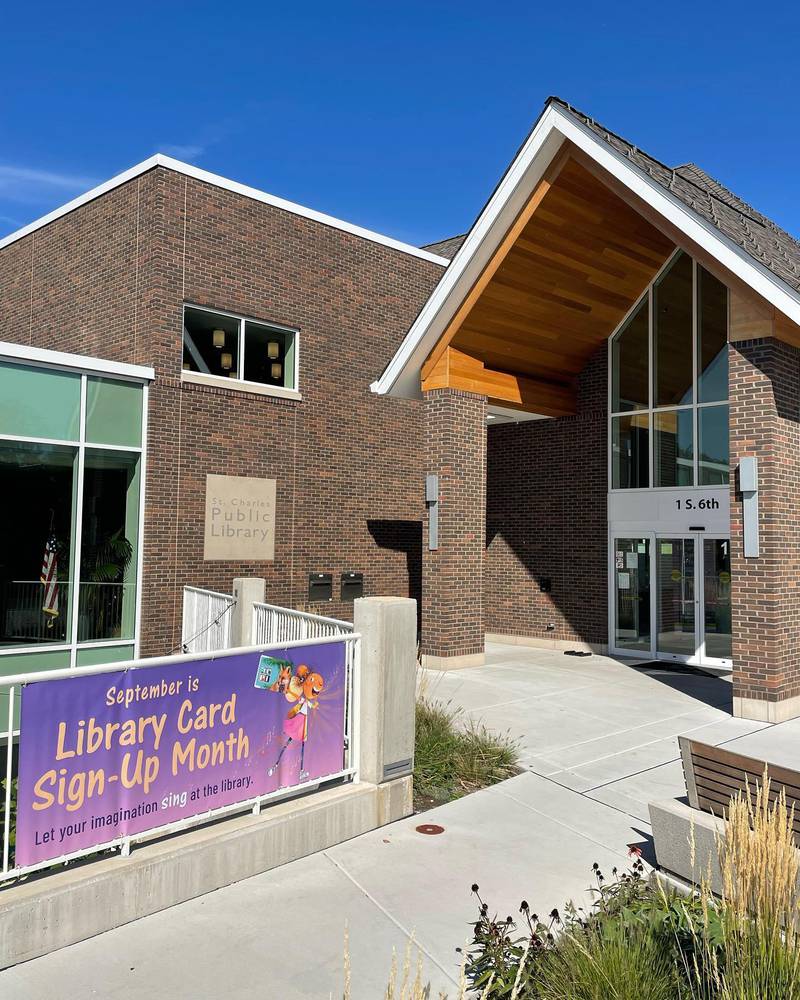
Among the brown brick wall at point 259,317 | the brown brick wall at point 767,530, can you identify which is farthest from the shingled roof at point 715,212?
the brown brick wall at point 259,317

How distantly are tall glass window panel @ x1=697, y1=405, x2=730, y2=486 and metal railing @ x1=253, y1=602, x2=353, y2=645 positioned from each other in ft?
26.5

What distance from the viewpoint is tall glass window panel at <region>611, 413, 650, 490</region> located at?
15406 mm

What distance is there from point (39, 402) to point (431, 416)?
21.0 ft

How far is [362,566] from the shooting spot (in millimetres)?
17172

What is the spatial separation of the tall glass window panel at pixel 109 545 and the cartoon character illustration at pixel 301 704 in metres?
7.99

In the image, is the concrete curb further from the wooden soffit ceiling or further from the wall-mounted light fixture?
the wooden soffit ceiling

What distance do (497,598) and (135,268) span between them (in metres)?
9.93

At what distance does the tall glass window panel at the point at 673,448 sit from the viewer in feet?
47.5

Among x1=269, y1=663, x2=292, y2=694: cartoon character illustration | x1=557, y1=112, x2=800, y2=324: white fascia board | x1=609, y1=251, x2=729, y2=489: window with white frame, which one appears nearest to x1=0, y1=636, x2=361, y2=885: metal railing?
x1=269, y1=663, x2=292, y2=694: cartoon character illustration

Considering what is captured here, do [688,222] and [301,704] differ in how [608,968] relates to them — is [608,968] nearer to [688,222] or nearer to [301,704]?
[301,704]

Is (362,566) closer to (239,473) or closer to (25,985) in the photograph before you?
(239,473)

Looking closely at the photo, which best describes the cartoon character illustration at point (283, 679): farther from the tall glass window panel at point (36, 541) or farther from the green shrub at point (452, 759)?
the tall glass window panel at point (36, 541)

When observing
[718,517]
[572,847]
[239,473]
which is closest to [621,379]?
[718,517]

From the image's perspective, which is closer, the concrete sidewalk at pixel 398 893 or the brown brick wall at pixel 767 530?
the concrete sidewalk at pixel 398 893
